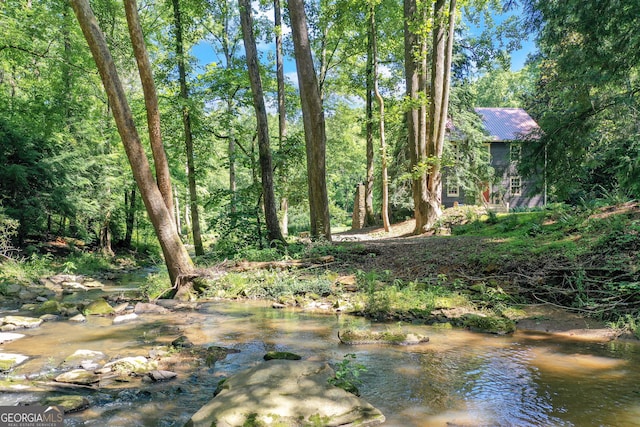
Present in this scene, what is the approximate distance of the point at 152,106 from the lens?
28.0ft

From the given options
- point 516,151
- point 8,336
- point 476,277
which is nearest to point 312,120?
point 516,151

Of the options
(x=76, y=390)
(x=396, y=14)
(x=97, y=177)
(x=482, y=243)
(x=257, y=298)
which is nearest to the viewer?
(x=76, y=390)

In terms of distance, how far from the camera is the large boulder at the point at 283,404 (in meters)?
3.01

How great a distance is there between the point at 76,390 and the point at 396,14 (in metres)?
20.6

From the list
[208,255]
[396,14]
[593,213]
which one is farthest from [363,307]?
[396,14]

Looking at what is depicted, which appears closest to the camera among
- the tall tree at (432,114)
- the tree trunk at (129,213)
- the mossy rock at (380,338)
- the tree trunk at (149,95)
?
the mossy rock at (380,338)

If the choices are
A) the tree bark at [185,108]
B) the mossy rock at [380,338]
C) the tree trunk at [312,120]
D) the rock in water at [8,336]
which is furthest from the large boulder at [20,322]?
the tree bark at [185,108]

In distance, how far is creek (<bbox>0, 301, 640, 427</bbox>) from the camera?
3.36m

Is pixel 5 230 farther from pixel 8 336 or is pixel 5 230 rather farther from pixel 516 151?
pixel 516 151

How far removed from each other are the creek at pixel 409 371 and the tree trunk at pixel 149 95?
312 cm

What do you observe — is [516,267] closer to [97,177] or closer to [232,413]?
[232,413]

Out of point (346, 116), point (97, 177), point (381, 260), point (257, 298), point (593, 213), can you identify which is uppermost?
point (346, 116)

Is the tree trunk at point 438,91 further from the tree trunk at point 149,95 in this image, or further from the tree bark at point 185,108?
the tree trunk at point 149,95

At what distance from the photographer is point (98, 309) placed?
305 inches
